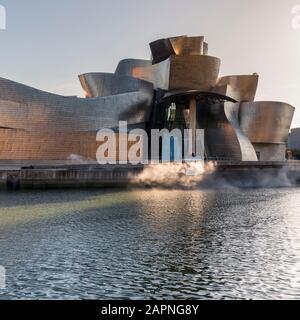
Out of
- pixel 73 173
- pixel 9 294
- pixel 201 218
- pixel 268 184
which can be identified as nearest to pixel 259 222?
pixel 201 218

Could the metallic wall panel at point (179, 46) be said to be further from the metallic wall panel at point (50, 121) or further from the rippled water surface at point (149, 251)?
the rippled water surface at point (149, 251)

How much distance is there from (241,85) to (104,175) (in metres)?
19.3

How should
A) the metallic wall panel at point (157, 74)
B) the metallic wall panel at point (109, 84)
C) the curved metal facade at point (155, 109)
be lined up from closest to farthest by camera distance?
the curved metal facade at point (155, 109), the metallic wall panel at point (109, 84), the metallic wall panel at point (157, 74)

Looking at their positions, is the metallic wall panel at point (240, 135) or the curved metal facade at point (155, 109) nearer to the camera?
the curved metal facade at point (155, 109)

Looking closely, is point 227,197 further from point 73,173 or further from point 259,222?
point 73,173

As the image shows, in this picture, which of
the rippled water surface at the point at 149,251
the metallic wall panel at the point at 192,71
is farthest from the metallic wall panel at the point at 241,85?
the rippled water surface at the point at 149,251

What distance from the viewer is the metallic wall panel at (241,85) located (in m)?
36.1

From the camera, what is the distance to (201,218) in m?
12.0

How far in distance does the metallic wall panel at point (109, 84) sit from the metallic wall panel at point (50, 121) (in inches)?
55.6

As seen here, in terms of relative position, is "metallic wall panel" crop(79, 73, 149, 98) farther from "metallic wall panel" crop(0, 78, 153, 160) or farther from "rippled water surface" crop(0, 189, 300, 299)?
"rippled water surface" crop(0, 189, 300, 299)

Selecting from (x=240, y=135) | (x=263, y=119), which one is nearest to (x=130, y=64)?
(x=240, y=135)

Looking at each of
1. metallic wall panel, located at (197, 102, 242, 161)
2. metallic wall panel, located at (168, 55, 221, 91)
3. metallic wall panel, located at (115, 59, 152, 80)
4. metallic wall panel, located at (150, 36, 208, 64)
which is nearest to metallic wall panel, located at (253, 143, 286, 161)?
metallic wall panel, located at (197, 102, 242, 161)

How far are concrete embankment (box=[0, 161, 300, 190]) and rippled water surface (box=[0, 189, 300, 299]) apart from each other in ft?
21.6

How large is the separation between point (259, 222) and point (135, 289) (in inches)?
257
